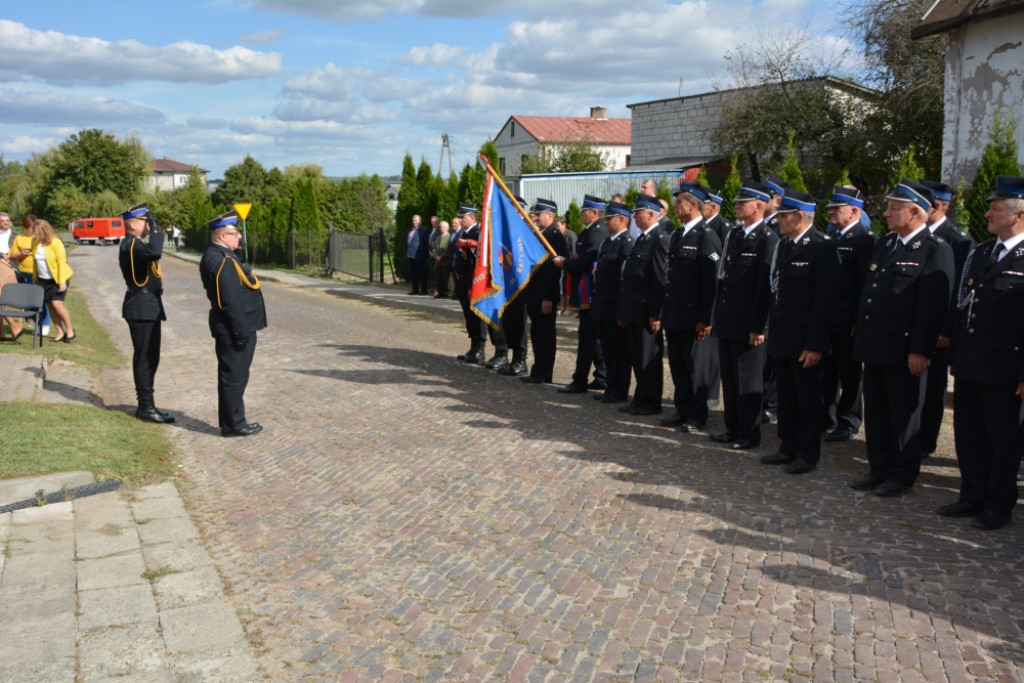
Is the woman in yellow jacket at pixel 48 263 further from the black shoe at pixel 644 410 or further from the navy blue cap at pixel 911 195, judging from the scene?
the navy blue cap at pixel 911 195

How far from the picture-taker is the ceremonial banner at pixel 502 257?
11039mm

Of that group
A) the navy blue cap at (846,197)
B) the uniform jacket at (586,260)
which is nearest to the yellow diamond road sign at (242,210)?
the uniform jacket at (586,260)

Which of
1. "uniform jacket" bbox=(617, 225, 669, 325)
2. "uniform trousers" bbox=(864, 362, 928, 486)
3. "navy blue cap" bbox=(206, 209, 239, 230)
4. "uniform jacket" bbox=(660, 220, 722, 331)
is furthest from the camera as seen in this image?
"uniform jacket" bbox=(617, 225, 669, 325)

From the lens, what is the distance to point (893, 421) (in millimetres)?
6625

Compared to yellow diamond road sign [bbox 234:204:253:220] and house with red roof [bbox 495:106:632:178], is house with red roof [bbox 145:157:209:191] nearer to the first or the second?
house with red roof [bbox 495:106:632:178]

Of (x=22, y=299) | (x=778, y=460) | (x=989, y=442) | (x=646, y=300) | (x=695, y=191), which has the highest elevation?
(x=695, y=191)

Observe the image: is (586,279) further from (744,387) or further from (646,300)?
(744,387)

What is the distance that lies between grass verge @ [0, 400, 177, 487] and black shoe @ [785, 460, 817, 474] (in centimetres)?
470

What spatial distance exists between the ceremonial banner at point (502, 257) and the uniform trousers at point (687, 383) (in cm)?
258

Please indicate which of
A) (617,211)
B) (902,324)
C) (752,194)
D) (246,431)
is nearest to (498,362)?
(617,211)

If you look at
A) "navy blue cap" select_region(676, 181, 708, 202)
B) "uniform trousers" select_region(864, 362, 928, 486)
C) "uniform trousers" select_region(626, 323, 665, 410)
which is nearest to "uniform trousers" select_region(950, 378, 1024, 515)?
"uniform trousers" select_region(864, 362, 928, 486)

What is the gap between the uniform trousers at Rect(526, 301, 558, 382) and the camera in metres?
11.2

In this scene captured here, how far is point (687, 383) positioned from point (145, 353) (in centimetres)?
508

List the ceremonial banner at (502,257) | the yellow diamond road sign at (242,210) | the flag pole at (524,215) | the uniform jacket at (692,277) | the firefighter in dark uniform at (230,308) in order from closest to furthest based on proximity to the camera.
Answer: the firefighter in dark uniform at (230,308) < the uniform jacket at (692,277) < the yellow diamond road sign at (242,210) < the flag pole at (524,215) < the ceremonial banner at (502,257)
